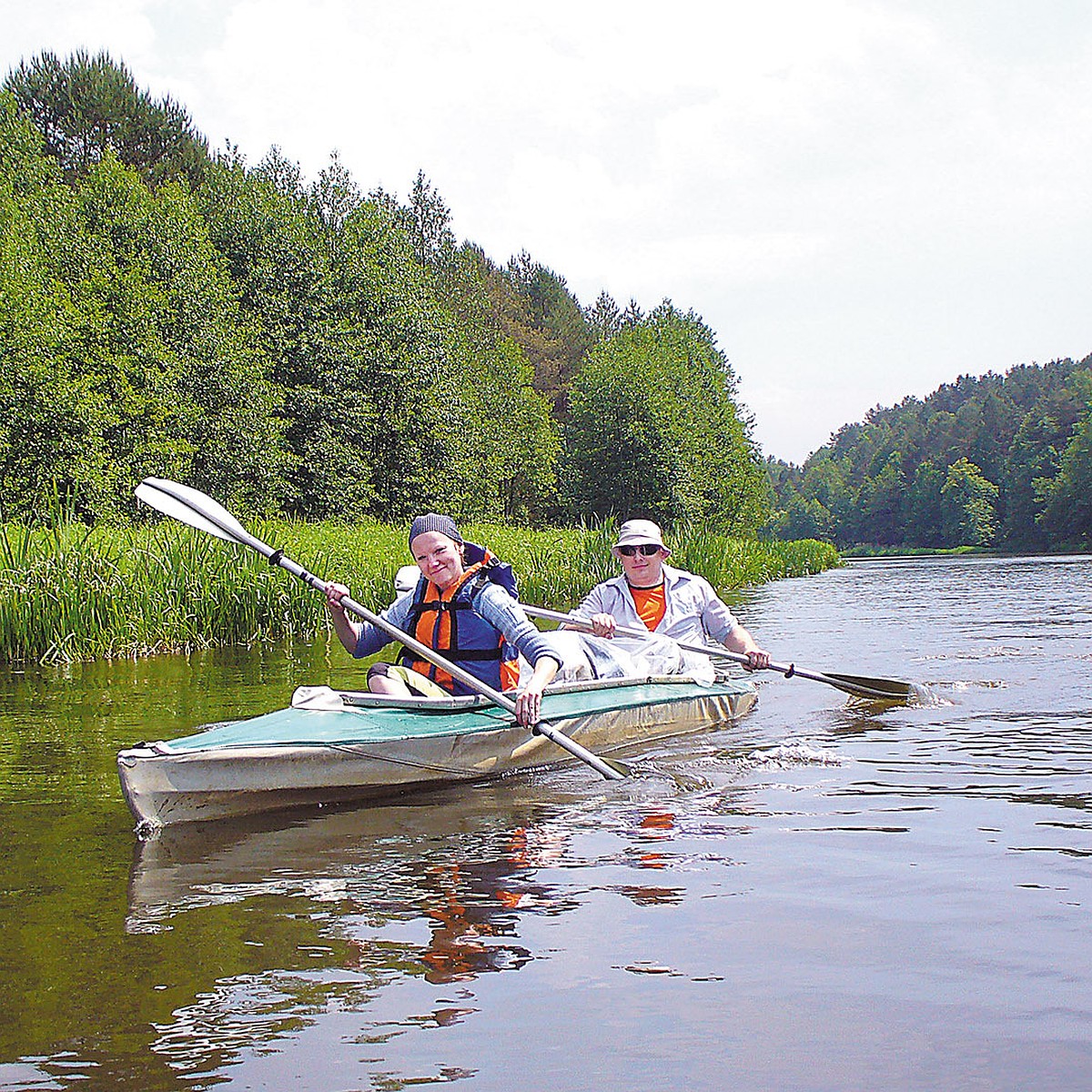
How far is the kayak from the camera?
4.96m

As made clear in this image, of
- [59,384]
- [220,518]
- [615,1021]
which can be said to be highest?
[59,384]

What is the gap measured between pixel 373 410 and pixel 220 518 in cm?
2506

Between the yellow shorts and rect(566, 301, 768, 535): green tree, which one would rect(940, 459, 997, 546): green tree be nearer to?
rect(566, 301, 768, 535): green tree

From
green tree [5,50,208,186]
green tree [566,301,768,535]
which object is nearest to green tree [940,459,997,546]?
green tree [566,301,768,535]

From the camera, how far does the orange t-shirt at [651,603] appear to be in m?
8.26

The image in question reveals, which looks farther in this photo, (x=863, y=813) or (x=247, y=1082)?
(x=863, y=813)

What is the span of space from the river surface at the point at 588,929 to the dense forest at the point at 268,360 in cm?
1240

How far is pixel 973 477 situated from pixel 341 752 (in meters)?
103

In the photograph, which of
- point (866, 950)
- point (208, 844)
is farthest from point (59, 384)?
point (866, 950)

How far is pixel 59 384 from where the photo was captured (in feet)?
62.6

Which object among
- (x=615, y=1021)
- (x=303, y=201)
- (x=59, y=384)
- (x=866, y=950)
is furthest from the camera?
(x=303, y=201)

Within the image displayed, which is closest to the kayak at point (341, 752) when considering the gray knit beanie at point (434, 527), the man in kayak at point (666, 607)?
the gray knit beanie at point (434, 527)

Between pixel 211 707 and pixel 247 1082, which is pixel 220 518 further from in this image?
pixel 247 1082

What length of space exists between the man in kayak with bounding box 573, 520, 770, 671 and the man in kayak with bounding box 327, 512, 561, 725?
6.31ft
